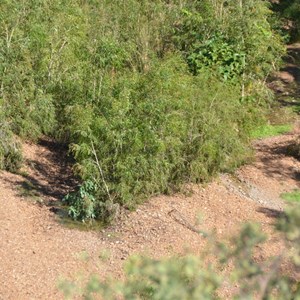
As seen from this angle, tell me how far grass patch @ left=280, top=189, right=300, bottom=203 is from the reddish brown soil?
122 mm

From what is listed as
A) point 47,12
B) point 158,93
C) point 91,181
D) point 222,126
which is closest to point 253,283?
point 91,181

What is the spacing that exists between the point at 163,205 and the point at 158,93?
1.68 metres

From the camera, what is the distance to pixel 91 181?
8914 millimetres

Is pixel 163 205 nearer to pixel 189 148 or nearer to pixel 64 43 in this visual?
pixel 189 148

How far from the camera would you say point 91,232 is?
877cm

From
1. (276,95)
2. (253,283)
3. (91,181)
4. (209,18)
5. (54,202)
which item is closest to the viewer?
(253,283)

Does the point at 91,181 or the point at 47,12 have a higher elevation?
the point at 47,12

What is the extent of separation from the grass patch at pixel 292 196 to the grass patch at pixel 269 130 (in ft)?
8.16

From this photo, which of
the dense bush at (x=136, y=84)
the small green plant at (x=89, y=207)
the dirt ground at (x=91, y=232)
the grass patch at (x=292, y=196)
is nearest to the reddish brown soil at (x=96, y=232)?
the dirt ground at (x=91, y=232)

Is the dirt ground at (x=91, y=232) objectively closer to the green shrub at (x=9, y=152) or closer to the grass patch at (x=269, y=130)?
the green shrub at (x=9, y=152)

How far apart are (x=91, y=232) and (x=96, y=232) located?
68 mm

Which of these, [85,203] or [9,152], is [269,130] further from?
[85,203]

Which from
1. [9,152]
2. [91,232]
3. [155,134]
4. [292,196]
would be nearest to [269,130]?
[292,196]

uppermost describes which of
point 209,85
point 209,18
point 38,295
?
point 209,18
